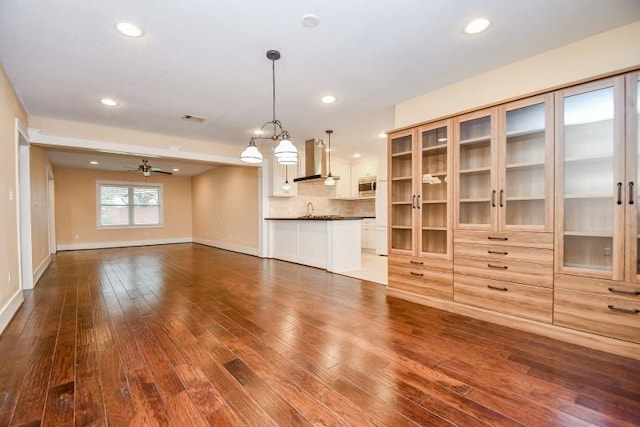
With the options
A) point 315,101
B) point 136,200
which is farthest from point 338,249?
point 136,200

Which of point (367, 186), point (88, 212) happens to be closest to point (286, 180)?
point (367, 186)

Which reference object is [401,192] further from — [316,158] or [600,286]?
[316,158]

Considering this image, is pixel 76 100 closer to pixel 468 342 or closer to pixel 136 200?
pixel 468 342

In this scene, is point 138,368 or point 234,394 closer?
point 234,394

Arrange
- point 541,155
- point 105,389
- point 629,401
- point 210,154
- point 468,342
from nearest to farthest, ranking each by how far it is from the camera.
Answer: point 629,401 → point 105,389 → point 468,342 → point 541,155 → point 210,154

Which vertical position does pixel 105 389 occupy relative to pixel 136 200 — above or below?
below

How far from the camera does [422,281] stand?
3.55 metres

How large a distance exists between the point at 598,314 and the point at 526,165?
1381 mm

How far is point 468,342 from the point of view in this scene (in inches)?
98.8

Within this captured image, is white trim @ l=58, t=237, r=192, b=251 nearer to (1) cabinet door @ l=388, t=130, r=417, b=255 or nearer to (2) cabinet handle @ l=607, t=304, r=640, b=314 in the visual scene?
(1) cabinet door @ l=388, t=130, r=417, b=255

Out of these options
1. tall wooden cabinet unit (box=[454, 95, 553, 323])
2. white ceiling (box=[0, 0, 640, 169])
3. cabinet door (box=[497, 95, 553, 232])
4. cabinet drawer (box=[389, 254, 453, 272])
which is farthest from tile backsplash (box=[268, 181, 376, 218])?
cabinet door (box=[497, 95, 553, 232])

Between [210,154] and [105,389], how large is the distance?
4840 millimetres

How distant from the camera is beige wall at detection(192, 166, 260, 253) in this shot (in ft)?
24.7

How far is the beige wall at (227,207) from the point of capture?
24.7 ft
